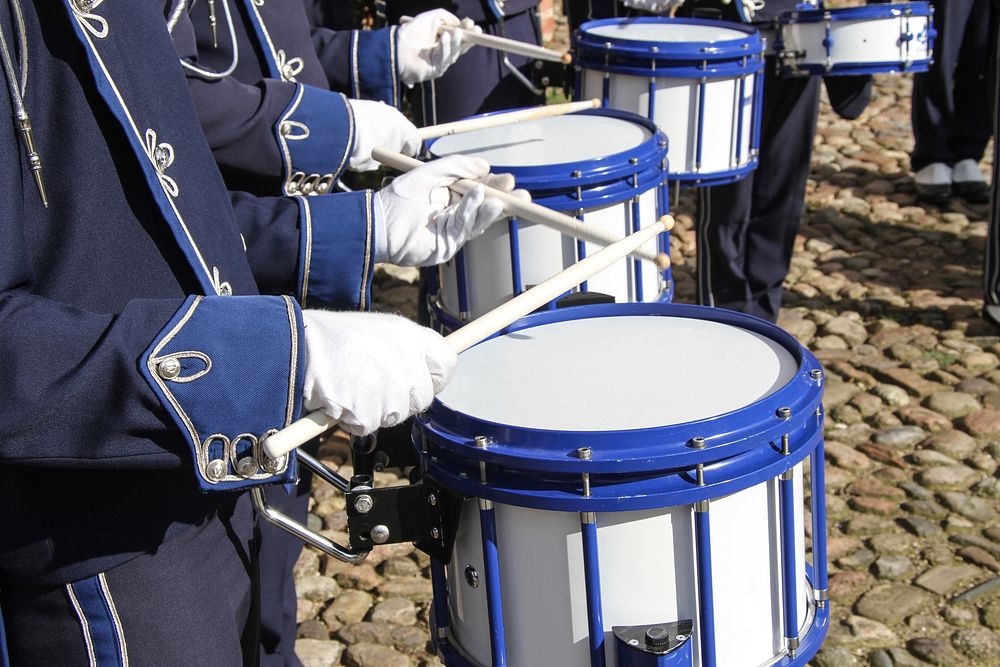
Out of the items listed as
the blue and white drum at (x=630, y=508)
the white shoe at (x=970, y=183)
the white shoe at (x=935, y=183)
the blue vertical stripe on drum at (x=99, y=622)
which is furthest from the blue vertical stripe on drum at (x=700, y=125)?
the white shoe at (x=970, y=183)

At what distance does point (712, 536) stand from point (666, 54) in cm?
222

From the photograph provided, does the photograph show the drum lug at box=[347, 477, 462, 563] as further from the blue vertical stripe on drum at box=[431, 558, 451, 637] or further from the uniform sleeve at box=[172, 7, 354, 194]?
the uniform sleeve at box=[172, 7, 354, 194]

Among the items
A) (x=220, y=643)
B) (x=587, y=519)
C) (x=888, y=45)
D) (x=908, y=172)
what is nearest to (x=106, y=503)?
(x=220, y=643)

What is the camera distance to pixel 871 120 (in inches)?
287

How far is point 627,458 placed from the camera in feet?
5.14

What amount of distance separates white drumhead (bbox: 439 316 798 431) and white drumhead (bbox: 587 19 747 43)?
192cm

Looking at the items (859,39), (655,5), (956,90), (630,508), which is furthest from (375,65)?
(956,90)

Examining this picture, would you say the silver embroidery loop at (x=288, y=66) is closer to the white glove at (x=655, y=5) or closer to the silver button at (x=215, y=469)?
the silver button at (x=215, y=469)

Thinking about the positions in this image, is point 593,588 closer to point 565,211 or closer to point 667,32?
point 565,211

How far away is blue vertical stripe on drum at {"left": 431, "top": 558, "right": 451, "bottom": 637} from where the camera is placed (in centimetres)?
190

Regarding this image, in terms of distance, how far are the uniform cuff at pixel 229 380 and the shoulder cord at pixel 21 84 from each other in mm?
251

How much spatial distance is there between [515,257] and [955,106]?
4.47m

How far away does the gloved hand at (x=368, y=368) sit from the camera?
1.49 meters

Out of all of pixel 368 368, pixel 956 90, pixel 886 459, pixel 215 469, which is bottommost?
pixel 886 459
